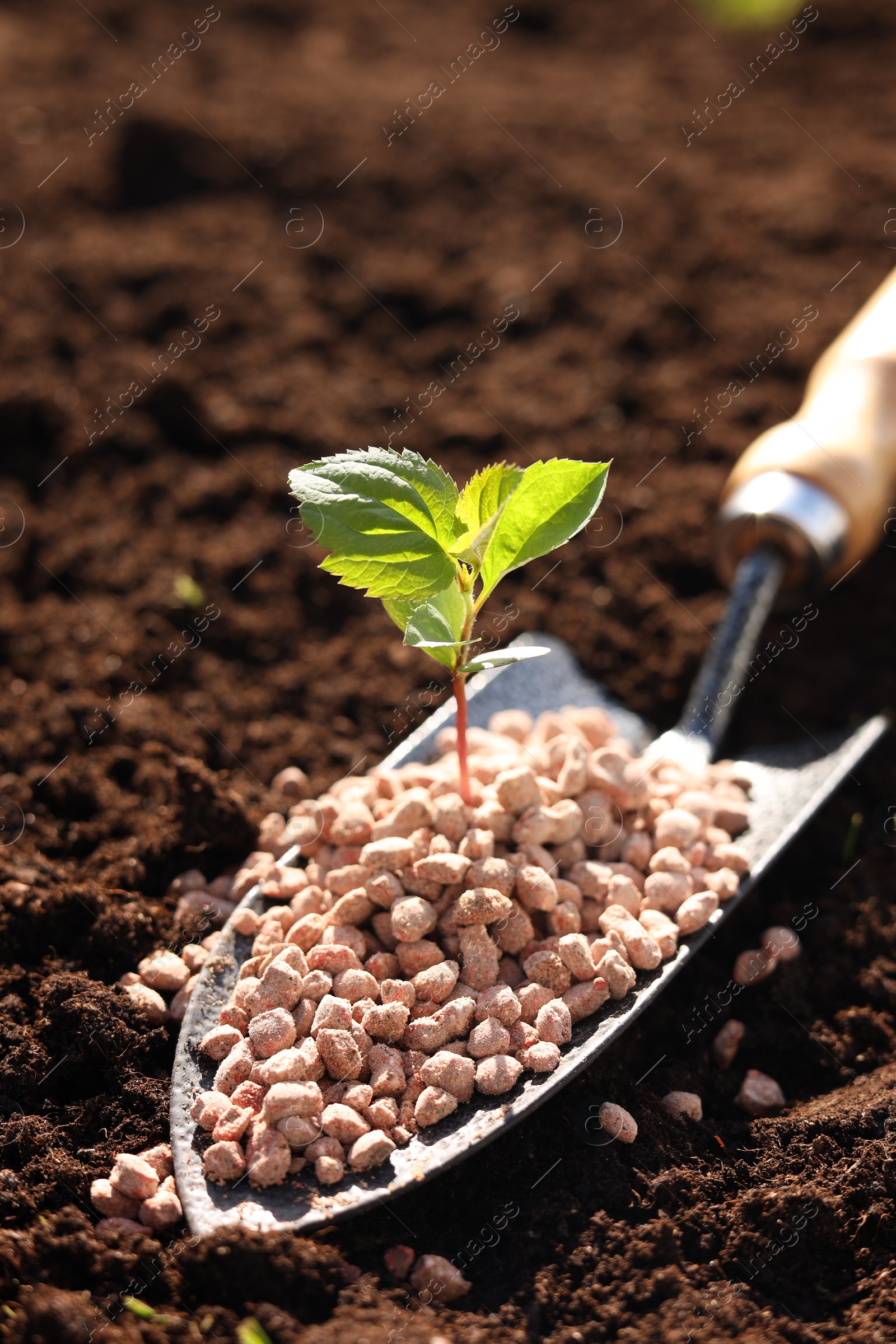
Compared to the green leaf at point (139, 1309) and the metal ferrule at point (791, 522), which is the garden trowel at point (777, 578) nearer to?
the metal ferrule at point (791, 522)

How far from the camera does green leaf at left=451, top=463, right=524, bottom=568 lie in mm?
1312

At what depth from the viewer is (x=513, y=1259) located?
1230 millimetres

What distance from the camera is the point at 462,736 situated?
145 cm

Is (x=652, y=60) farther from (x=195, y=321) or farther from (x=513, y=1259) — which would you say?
(x=513, y=1259)

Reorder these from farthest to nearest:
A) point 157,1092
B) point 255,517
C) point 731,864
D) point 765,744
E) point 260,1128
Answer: point 255,517 < point 765,744 < point 731,864 < point 157,1092 < point 260,1128

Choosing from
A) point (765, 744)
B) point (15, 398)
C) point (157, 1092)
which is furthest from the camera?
A: point (15, 398)

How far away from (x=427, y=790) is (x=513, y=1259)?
2.14 feet

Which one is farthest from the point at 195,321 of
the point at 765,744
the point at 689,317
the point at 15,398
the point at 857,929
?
the point at 857,929

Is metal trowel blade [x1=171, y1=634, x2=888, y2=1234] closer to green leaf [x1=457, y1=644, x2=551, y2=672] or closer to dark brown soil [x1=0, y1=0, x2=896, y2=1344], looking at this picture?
dark brown soil [x1=0, y1=0, x2=896, y2=1344]

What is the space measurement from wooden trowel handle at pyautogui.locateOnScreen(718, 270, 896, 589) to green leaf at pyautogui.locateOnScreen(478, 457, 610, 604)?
26.6 inches

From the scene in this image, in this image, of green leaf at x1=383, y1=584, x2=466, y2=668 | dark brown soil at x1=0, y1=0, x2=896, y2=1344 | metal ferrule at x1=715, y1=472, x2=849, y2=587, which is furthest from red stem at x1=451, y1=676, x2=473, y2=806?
metal ferrule at x1=715, y1=472, x2=849, y2=587

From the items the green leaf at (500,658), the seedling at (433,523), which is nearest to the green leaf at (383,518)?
the seedling at (433,523)

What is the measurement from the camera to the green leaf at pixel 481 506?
131cm

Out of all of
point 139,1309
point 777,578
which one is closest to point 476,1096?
point 139,1309
